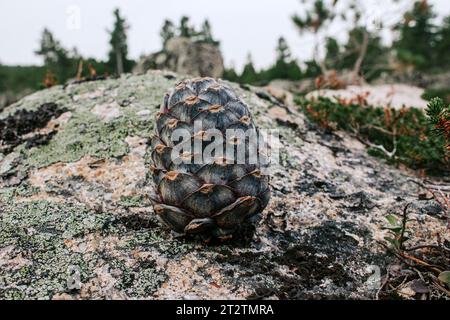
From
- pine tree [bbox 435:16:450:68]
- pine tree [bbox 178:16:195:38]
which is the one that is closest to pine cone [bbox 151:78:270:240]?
pine tree [bbox 178:16:195:38]

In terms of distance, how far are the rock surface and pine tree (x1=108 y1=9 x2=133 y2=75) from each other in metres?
17.0

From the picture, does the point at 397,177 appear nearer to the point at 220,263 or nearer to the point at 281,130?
the point at 281,130

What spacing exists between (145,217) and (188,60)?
7331mm

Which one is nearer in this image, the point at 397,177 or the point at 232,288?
the point at 232,288

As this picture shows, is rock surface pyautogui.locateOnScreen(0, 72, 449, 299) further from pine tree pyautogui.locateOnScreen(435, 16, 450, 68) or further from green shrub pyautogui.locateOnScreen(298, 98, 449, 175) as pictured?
pine tree pyautogui.locateOnScreen(435, 16, 450, 68)

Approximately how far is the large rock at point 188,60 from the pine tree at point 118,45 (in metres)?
11.3

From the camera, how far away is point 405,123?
215 inches

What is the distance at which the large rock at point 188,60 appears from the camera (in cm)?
955

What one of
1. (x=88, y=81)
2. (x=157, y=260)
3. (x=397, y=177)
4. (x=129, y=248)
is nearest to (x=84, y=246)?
(x=129, y=248)

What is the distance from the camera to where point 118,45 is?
2133 cm

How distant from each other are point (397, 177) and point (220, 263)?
2414 millimetres

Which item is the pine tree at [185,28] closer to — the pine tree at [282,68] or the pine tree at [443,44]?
the pine tree at [282,68]

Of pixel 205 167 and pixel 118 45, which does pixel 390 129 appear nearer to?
pixel 205 167

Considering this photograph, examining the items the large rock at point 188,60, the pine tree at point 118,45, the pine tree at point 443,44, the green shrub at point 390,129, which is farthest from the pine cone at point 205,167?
the pine tree at point 443,44
